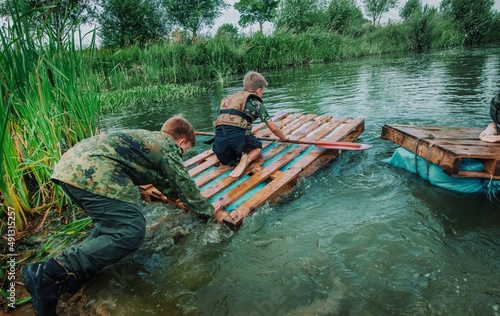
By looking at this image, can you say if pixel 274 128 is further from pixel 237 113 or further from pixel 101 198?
pixel 101 198

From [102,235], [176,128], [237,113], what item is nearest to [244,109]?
[237,113]

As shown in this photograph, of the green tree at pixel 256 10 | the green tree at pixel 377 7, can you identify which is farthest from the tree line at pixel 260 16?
the green tree at pixel 377 7

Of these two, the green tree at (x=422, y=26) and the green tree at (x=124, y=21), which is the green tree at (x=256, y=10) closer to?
the green tree at (x=124, y=21)

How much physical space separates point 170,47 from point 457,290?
12.4 meters

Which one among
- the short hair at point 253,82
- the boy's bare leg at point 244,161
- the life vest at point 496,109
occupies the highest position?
the short hair at point 253,82

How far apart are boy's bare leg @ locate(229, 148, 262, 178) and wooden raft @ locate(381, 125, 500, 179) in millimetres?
1747

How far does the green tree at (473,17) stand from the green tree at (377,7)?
15642mm

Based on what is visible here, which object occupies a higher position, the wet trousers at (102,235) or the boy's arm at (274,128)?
the boy's arm at (274,128)

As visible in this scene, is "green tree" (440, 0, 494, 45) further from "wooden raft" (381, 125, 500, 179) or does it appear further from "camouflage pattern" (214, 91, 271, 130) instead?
"camouflage pattern" (214, 91, 271, 130)

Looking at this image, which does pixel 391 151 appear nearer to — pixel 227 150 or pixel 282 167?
pixel 282 167

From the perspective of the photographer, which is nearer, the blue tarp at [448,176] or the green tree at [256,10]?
the blue tarp at [448,176]

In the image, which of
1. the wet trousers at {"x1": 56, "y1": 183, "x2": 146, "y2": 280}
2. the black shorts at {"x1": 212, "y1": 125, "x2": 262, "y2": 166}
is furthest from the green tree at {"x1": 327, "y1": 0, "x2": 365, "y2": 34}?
the wet trousers at {"x1": 56, "y1": 183, "x2": 146, "y2": 280}

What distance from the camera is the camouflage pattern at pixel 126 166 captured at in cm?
182

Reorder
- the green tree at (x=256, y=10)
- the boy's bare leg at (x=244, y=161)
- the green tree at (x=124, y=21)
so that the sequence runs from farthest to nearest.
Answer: the green tree at (x=256, y=10) → the green tree at (x=124, y=21) → the boy's bare leg at (x=244, y=161)
